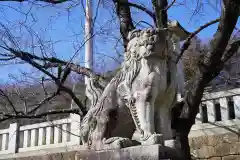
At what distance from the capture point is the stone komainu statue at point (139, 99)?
397cm

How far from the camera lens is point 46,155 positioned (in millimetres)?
8547

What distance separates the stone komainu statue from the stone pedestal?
81 mm

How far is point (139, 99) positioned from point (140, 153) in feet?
2.04

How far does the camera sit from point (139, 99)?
4.00 meters

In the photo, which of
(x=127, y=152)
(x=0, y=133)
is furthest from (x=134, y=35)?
(x=0, y=133)

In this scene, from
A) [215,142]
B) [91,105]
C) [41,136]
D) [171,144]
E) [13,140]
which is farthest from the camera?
[13,140]

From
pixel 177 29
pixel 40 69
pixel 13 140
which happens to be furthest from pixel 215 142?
pixel 13 140

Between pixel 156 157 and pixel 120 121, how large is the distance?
0.83 metres

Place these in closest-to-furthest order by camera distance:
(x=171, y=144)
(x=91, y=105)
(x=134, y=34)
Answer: (x=171, y=144)
(x=134, y=34)
(x=91, y=105)

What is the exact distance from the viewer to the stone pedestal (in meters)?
3.69

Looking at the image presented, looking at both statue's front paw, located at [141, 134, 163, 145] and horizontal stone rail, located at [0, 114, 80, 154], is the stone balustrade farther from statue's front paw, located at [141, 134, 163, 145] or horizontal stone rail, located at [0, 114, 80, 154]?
statue's front paw, located at [141, 134, 163, 145]

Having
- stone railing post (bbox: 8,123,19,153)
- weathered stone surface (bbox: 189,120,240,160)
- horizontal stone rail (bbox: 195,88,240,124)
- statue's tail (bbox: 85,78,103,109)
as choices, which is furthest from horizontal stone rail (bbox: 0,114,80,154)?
statue's tail (bbox: 85,78,103,109)

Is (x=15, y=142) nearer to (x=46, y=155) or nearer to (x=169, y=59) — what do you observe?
(x=46, y=155)

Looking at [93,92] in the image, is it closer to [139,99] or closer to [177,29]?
[139,99]
